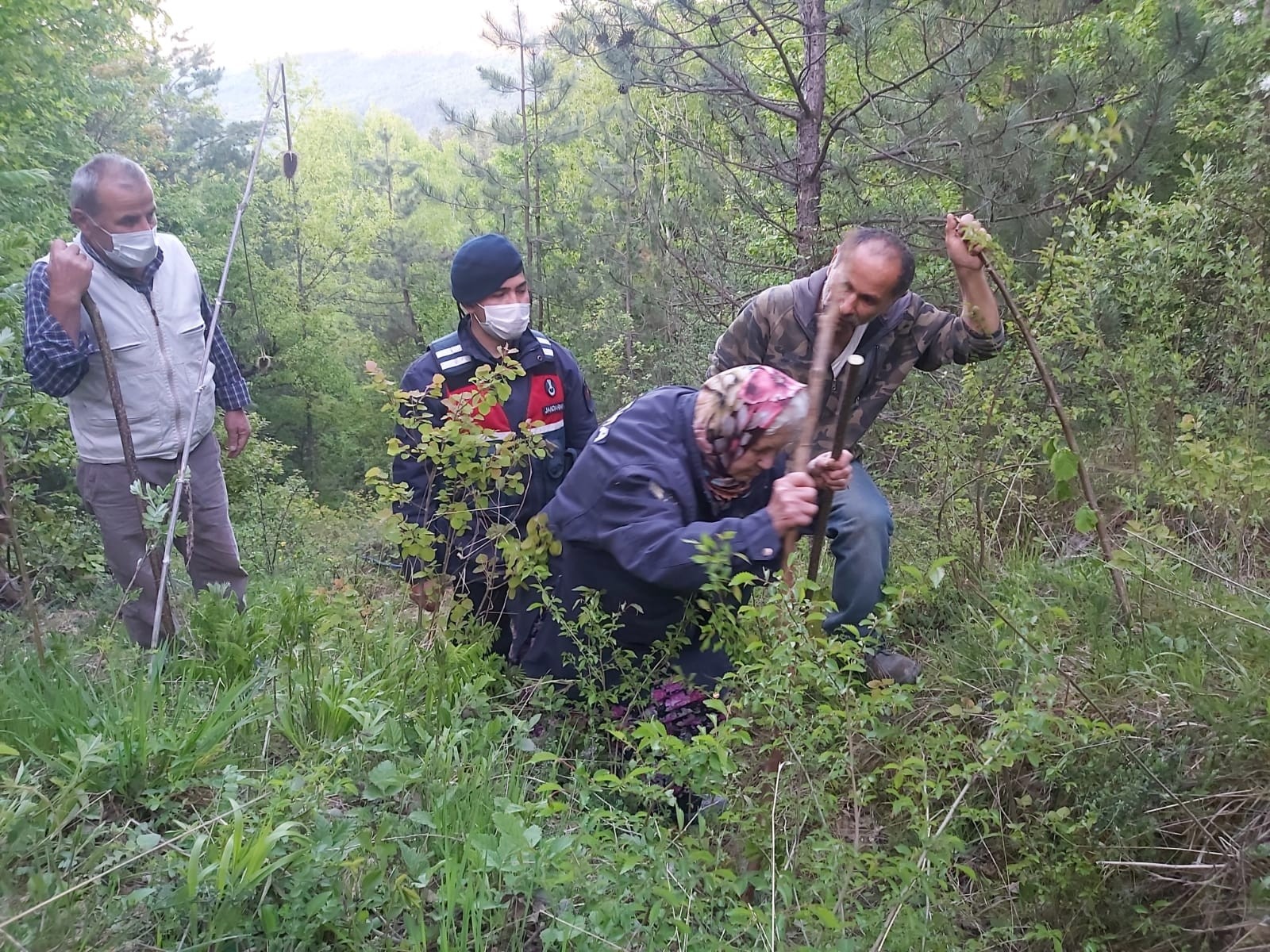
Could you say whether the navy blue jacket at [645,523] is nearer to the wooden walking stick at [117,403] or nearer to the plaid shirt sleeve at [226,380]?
the wooden walking stick at [117,403]

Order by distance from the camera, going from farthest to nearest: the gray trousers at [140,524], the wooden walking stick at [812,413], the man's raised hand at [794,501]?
the gray trousers at [140,524] → the man's raised hand at [794,501] → the wooden walking stick at [812,413]

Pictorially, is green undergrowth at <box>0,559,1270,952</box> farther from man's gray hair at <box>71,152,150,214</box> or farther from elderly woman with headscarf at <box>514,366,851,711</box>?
man's gray hair at <box>71,152,150,214</box>

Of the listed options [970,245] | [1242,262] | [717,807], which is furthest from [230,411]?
[1242,262]

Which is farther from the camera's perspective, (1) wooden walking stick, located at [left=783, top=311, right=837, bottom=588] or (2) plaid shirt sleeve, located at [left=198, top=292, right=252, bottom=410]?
(2) plaid shirt sleeve, located at [left=198, top=292, right=252, bottom=410]

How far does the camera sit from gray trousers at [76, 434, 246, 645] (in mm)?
3314

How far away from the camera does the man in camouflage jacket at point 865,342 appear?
2988 millimetres

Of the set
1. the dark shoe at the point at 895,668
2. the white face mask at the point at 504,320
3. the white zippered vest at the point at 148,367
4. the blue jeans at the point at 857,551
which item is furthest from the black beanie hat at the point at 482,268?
the dark shoe at the point at 895,668

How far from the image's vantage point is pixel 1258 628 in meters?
2.29

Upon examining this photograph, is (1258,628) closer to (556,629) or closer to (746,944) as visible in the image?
(746,944)

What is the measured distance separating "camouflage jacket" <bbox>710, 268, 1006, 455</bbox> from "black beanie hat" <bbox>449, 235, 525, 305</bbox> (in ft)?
3.10

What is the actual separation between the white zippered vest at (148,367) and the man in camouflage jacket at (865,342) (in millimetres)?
2168

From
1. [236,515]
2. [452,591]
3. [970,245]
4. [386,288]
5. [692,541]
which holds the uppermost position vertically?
[970,245]

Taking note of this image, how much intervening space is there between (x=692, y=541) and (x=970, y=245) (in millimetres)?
1120

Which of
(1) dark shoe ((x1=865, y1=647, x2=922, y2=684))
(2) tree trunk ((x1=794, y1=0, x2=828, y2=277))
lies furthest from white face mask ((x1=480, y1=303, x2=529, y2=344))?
(2) tree trunk ((x1=794, y1=0, x2=828, y2=277))
